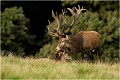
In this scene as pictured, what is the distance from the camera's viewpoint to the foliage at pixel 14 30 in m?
30.0

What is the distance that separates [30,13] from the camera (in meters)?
33.9

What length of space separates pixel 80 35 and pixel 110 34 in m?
10.4

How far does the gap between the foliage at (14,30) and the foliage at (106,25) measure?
2694 mm

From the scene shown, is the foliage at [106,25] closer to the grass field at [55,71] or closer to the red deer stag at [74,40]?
the red deer stag at [74,40]

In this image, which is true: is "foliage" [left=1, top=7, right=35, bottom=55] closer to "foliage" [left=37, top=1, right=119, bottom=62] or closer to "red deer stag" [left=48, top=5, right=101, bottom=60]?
"foliage" [left=37, top=1, right=119, bottom=62]

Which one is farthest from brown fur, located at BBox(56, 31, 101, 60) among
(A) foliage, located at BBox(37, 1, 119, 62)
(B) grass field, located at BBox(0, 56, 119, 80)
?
(A) foliage, located at BBox(37, 1, 119, 62)

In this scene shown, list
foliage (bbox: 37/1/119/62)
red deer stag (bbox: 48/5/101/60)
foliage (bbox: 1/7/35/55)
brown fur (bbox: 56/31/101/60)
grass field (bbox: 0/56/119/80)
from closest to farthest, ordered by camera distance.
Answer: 1. grass field (bbox: 0/56/119/80)
2. red deer stag (bbox: 48/5/101/60)
3. brown fur (bbox: 56/31/101/60)
4. foliage (bbox: 37/1/119/62)
5. foliage (bbox: 1/7/35/55)

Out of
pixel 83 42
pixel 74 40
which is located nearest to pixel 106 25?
pixel 83 42

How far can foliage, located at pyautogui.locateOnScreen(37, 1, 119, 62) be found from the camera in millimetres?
28203

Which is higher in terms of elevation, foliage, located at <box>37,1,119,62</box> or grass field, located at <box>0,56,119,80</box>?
foliage, located at <box>37,1,119,62</box>

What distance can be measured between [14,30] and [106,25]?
634 cm

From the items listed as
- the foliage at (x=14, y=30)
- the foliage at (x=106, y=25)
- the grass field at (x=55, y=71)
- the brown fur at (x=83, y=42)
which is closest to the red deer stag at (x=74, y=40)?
the brown fur at (x=83, y=42)

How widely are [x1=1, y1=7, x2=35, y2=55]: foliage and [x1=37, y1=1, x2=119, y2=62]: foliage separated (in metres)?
2.69

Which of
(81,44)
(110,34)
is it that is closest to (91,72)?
(81,44)
